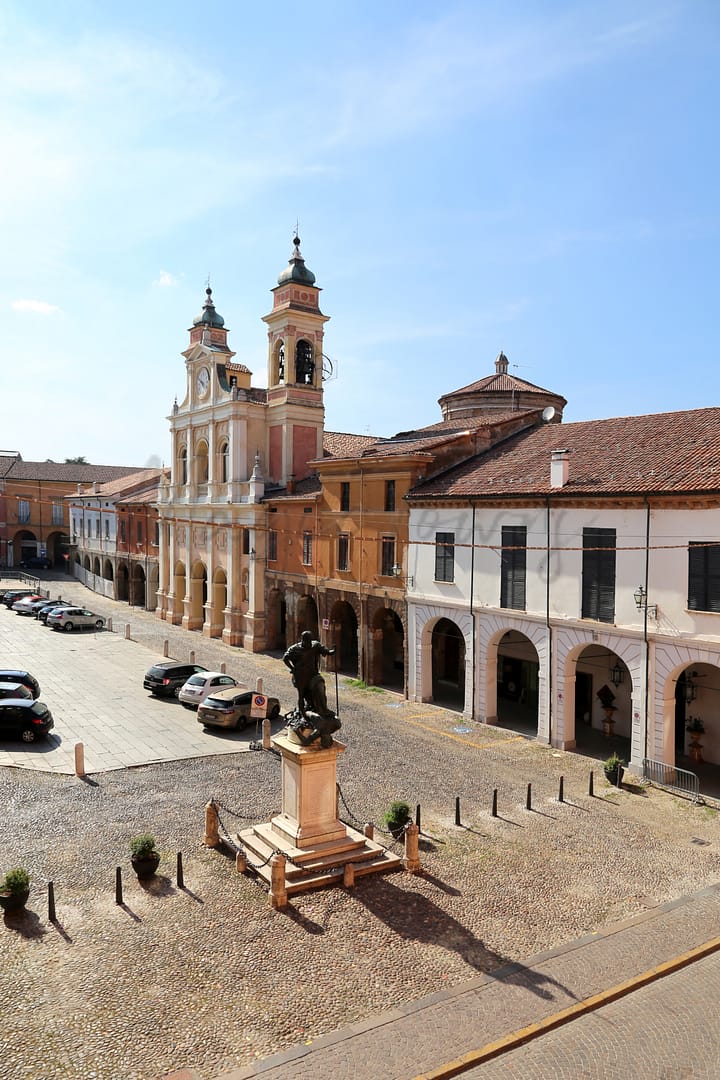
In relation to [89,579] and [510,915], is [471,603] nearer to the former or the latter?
[510,915]

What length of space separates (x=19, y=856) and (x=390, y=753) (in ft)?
37.6

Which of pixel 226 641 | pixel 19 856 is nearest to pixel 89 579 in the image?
pixel 226 641

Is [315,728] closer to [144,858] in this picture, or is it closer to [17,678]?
[144,858]

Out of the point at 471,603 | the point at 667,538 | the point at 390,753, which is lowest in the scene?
the point at 390,753

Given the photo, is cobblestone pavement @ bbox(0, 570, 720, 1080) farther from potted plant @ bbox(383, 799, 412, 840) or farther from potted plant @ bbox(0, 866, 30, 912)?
potted plant @ bbox(383, 799, 412, 840)

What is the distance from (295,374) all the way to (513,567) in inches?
872

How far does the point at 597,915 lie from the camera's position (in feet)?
45.5

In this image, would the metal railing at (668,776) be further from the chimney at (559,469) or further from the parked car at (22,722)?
the parked car at (22,722)

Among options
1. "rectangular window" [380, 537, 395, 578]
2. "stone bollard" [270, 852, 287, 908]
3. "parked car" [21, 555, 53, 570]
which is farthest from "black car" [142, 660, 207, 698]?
"parked car" [21, 555, 53, 570]

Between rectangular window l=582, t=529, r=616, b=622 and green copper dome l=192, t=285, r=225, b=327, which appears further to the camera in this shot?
green copper dome l=192, t=285, r=225, b=327

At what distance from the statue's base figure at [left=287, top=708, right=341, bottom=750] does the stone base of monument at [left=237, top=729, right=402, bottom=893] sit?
0.13 meters

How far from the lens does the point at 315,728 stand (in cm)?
1502

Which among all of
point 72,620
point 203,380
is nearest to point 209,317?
point 203,380

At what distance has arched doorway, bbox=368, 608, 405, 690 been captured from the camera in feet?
112
